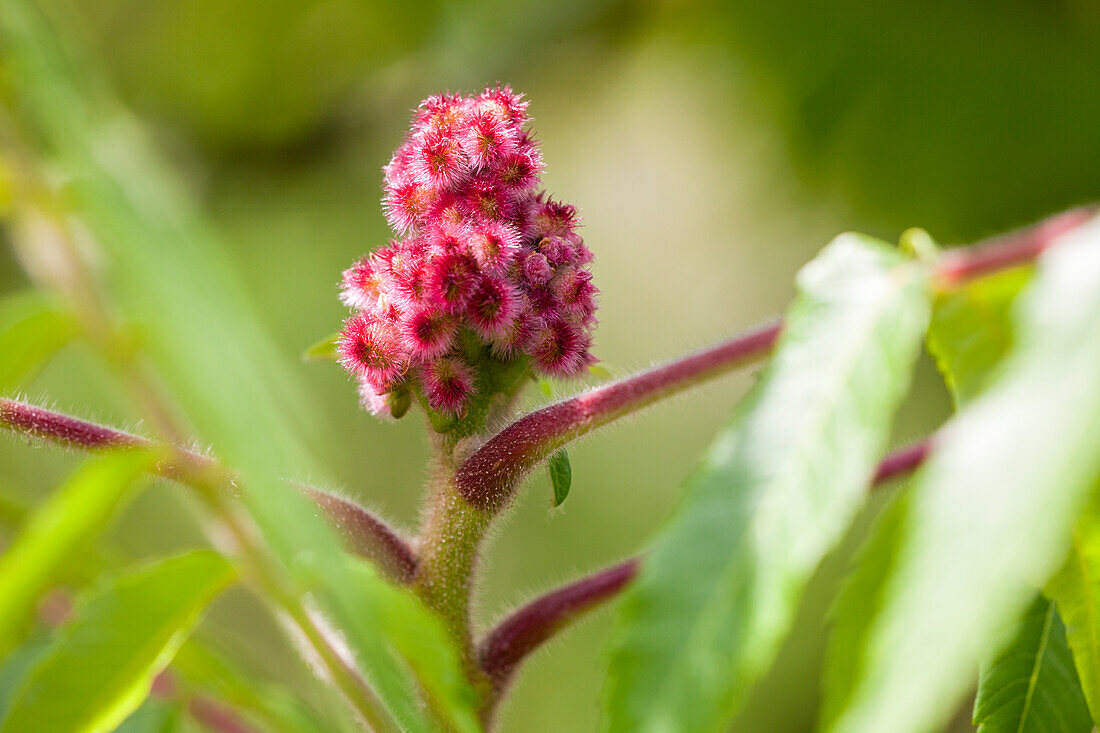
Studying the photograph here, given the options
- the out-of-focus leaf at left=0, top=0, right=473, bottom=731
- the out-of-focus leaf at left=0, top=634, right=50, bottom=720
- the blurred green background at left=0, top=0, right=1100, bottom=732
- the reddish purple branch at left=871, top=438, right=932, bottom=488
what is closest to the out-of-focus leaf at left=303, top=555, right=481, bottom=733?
the out-of-focus leaf at left=0, top=0, right=473, bottom=731

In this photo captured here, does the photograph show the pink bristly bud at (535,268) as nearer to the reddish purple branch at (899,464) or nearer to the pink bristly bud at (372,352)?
the pink bristly bud at (372,352)

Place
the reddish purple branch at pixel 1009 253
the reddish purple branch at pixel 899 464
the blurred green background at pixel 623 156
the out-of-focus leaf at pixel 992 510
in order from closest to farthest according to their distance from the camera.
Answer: the out-of-focus leaf at pixel 992 510, the reddish purple branch at pixel 1009 253, the reddish purple branch at pixel 899 464, the blurred green background at pixel 623 156

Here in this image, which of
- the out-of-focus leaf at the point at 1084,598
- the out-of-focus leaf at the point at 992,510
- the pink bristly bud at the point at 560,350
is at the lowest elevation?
the out-of-focus leaf at the point at 1084,598

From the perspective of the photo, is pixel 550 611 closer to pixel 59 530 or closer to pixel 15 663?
pixel 59 530

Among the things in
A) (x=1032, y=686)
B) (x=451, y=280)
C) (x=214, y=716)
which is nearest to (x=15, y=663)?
(x=214, y=716)

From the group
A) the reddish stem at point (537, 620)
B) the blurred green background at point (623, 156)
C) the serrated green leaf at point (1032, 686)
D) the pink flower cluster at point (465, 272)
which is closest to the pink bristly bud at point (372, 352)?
the pink flower cluster at point (465, 272)

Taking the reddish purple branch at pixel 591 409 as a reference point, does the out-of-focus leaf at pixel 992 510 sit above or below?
below

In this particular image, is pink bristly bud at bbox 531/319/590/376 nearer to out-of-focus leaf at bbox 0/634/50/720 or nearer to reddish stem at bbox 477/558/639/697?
reddish stem at bbox 477/558/639/697

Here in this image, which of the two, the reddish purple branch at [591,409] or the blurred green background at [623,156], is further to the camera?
the blurred green background at [623,156]
